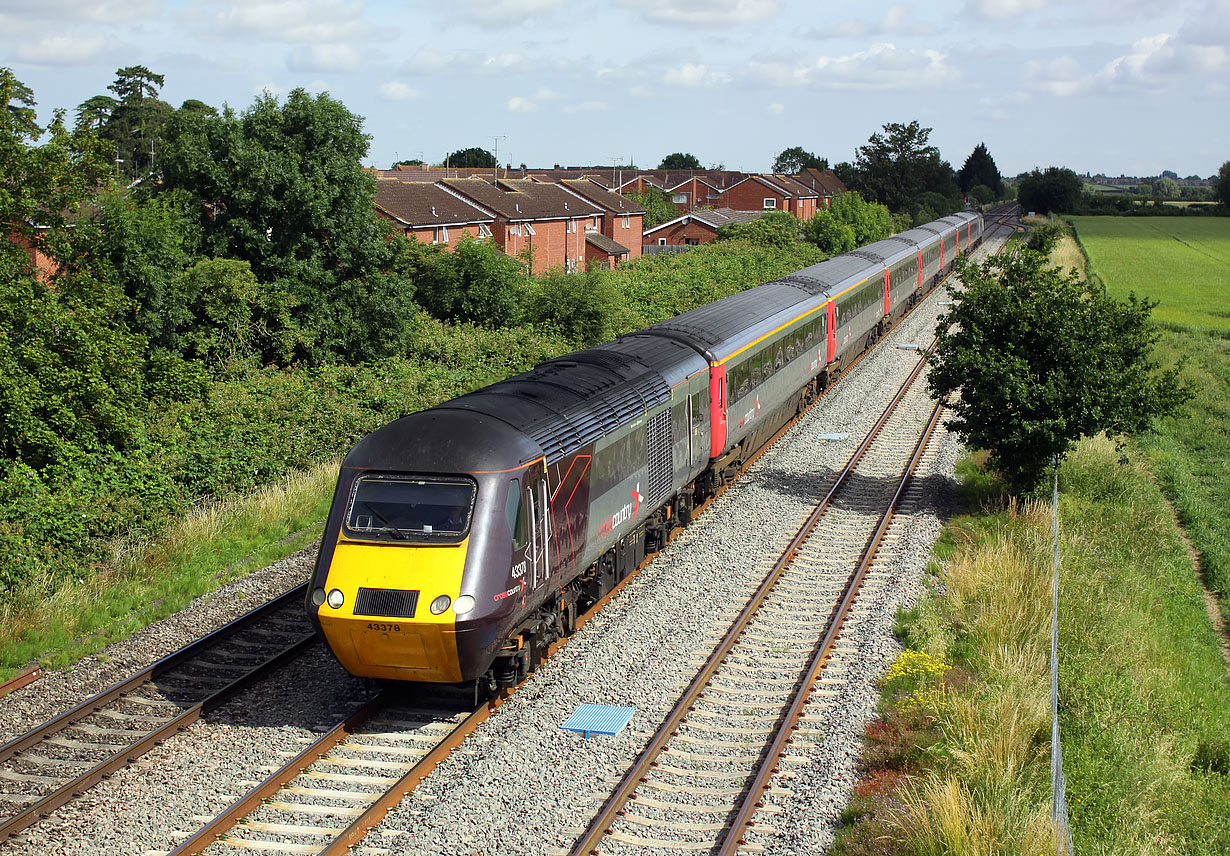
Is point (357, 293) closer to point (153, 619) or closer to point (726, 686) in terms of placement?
point (153, 619)

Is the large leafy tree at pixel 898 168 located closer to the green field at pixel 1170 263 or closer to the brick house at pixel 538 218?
the green field at pixel 1170 263

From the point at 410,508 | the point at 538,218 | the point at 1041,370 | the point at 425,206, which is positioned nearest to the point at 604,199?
the point at 538,218

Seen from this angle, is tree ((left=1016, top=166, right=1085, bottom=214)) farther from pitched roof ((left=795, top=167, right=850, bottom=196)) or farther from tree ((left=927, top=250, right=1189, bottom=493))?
tree ((left=927, top=250, right=1189, bottom=493))

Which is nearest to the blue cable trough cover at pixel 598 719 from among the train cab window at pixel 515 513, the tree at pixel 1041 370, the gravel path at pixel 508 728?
the gravel path at pixel 508 728

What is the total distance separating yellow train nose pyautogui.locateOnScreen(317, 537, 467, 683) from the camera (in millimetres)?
9453

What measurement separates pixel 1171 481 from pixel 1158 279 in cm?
4637

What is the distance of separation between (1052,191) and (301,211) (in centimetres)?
12452

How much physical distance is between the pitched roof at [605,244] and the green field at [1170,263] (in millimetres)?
26422

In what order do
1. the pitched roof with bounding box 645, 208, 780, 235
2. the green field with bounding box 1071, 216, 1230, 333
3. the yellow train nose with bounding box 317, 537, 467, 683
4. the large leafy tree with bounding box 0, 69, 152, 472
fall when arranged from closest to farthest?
1. the yellow train nose with bounding box 317, 537, 467, 683
2. the large leafy tree with bounding box 0, 69, 152, 472
3. the green field with bounding box 1071, 216, 1230, 333
4. the pitched roof with bounding box 645, 208, 780, 235

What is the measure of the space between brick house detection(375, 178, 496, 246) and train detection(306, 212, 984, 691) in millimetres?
23820

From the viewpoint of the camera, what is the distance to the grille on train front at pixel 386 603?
9469mm

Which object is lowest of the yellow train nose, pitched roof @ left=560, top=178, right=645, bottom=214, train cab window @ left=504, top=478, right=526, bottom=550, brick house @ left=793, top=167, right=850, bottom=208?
the yellow train nose

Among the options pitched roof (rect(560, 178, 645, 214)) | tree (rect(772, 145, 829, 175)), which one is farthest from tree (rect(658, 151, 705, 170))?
pitched roof (rect(560, 178, 645, 214))

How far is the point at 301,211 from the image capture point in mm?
28766
